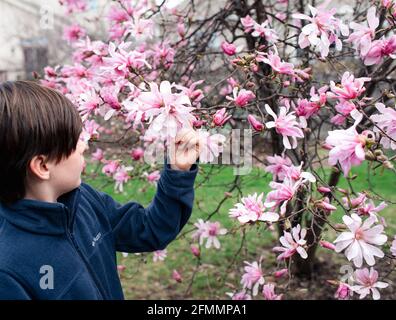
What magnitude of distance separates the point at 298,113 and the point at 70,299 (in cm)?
89

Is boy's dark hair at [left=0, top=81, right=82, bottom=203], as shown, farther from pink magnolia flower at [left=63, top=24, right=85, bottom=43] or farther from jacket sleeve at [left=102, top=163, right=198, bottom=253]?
pink magnolia flower at [left=63, top=24, right=85, bottom=43]

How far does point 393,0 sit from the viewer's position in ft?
5.08

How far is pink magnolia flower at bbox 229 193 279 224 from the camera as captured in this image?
4.30 feet

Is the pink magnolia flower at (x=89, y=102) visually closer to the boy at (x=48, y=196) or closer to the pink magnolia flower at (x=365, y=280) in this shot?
the boy at (x=48, y=196)

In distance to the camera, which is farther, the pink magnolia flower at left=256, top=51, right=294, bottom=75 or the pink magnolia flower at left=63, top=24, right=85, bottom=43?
the pink magnolia flower at left=63, top=24, right=85, bottom=43

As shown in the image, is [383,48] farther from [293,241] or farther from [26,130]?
[26,130]

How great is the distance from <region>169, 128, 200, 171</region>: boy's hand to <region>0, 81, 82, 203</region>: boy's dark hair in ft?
0.92

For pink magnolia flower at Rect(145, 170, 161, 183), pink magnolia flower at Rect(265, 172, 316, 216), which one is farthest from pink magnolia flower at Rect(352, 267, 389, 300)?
pink magnolia flower at Rect(145, 170, 161, 183)

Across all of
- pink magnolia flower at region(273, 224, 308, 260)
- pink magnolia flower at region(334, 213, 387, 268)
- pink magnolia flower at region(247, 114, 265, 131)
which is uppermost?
pink magnolia flower at region(247, 114, 265, 131)

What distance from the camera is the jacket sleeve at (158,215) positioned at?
4.57ft

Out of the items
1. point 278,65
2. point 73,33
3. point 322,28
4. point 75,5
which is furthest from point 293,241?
point 75,5

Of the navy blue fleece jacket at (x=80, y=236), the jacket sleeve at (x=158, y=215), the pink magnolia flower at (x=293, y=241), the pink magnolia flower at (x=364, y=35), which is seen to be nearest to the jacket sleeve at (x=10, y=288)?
the navy blue fleece jacket at (x=80, y=236)

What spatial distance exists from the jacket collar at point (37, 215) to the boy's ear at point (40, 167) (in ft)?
0.23
